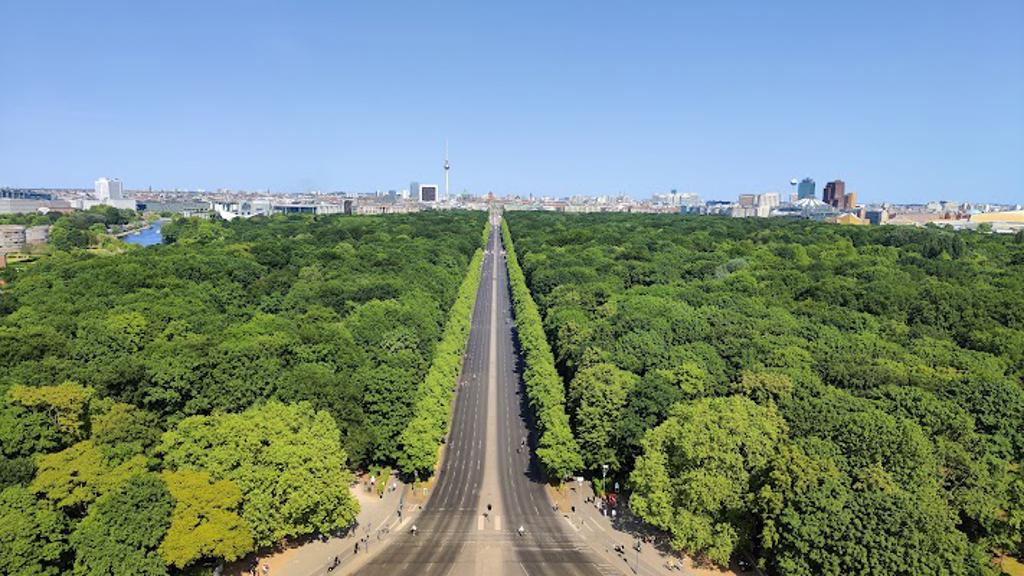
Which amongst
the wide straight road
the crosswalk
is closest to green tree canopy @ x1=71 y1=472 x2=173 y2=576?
the wide straight road

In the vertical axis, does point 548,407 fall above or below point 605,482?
above

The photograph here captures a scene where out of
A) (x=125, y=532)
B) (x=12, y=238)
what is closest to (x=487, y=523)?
(x=125, y=532)

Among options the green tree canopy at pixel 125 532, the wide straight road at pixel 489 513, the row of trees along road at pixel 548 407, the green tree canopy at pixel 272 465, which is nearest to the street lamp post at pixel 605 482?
the row of trees along road at pixel 548 407

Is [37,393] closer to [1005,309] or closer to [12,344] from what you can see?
[12,344]

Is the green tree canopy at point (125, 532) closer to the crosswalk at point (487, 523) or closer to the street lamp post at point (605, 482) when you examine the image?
the crosswalk at point (487, 523)

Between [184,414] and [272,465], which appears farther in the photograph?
[184,414]

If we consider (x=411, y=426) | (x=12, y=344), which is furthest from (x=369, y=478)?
(x=12, y=344)

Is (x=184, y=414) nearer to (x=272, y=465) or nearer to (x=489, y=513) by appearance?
(x=272, y=465)
